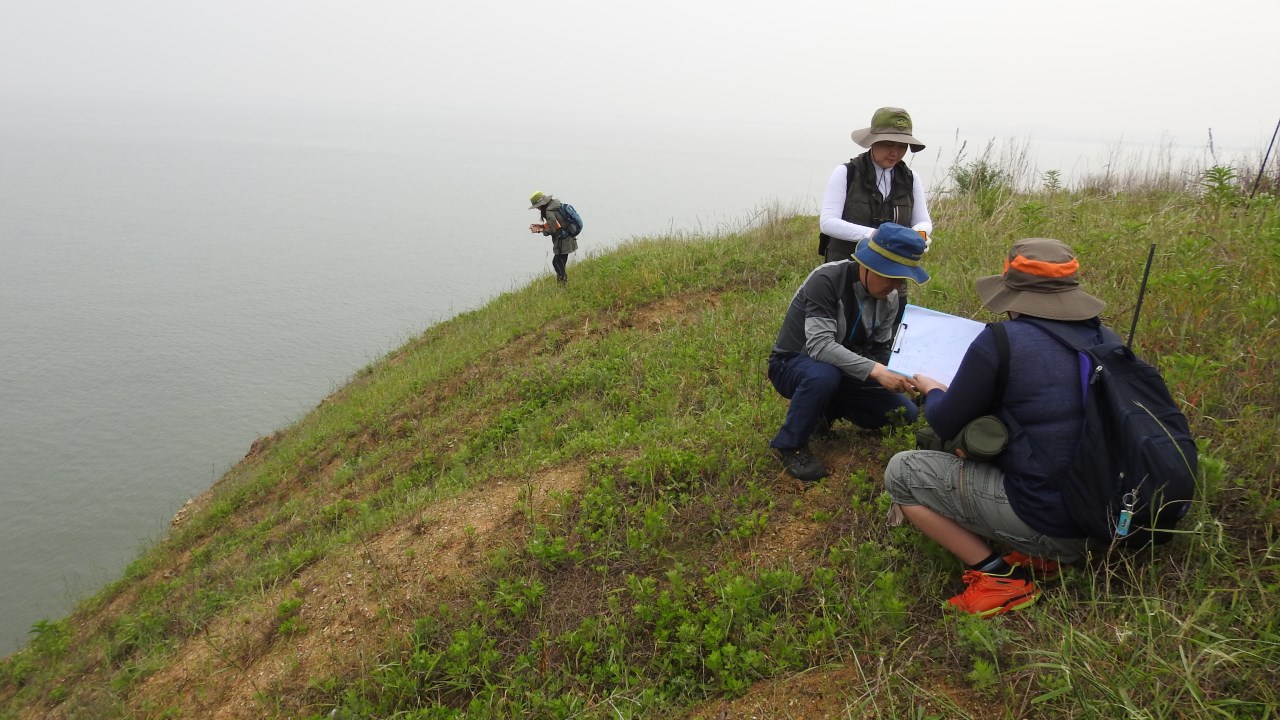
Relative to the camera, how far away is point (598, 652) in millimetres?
3307

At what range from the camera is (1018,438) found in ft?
8.59

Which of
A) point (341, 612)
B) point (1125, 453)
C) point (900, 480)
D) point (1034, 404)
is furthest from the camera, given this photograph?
point (341, 612)

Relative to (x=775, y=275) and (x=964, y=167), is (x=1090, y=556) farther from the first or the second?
(x=964, y=167)

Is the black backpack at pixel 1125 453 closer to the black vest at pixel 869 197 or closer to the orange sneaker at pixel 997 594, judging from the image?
the orange sneaker at pixel 997 594

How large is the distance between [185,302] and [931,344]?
2206cm

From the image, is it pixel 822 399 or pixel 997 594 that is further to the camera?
pixel 822 399

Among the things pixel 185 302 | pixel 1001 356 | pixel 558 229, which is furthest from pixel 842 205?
pixel 185 302

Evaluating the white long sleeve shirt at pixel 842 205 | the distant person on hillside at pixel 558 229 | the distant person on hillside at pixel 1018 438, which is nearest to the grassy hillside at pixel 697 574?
the distant person on hillside at pixel 1018 438

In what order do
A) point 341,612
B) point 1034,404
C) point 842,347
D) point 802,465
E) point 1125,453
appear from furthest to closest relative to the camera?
point 341,612 < point 802,465 < point 842,347 < point 1034,404 < point 1125,453

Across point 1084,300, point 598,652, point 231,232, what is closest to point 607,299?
point 598,652

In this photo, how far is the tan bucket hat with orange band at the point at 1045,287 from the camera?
2626 mm

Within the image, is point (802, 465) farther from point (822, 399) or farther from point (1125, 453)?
point (1125, 453)

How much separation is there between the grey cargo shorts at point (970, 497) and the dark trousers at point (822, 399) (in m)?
0.81

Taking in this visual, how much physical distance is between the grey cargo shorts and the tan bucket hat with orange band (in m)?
0.63
